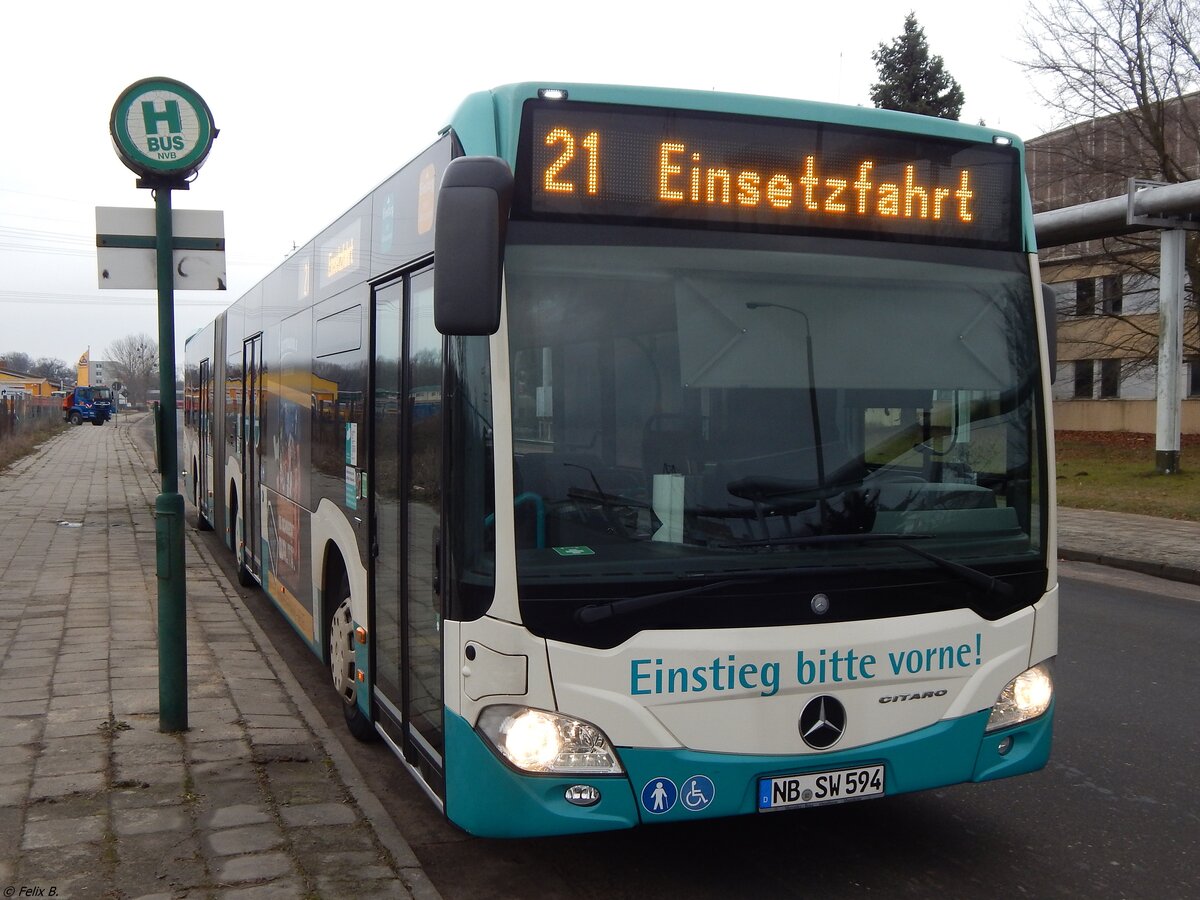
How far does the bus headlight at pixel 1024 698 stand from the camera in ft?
13.8

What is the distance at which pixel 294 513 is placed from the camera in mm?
7574

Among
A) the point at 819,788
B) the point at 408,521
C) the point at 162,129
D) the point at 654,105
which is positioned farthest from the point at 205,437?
the point at 819,788

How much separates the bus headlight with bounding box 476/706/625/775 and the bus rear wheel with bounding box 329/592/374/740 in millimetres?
2117

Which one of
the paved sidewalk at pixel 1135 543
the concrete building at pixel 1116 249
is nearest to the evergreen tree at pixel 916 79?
the concrete building at pixel 1116 249

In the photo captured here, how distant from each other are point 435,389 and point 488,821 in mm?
1502

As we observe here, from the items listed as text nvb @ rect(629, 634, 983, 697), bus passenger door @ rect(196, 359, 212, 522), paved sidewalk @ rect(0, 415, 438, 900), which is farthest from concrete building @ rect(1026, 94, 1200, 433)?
text nvb @ rect(629, 634, 983, 697)

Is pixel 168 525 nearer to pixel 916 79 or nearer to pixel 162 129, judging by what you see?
pixel 162 129

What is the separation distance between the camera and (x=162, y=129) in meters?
5.72

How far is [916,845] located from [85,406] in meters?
94.7

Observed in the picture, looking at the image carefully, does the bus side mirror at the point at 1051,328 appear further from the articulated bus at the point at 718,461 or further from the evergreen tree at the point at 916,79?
the evergreen tree at the point at 916,79

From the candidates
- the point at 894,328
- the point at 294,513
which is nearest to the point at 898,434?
the point at 894,328

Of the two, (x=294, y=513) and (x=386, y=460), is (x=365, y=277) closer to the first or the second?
(x=386, y=460)

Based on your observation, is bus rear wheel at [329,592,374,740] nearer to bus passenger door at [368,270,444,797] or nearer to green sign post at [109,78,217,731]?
bus passenger door at [368,270,444,797]

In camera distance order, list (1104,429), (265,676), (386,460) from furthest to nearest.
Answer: (1104,429)
(265,676)
(386,460)
